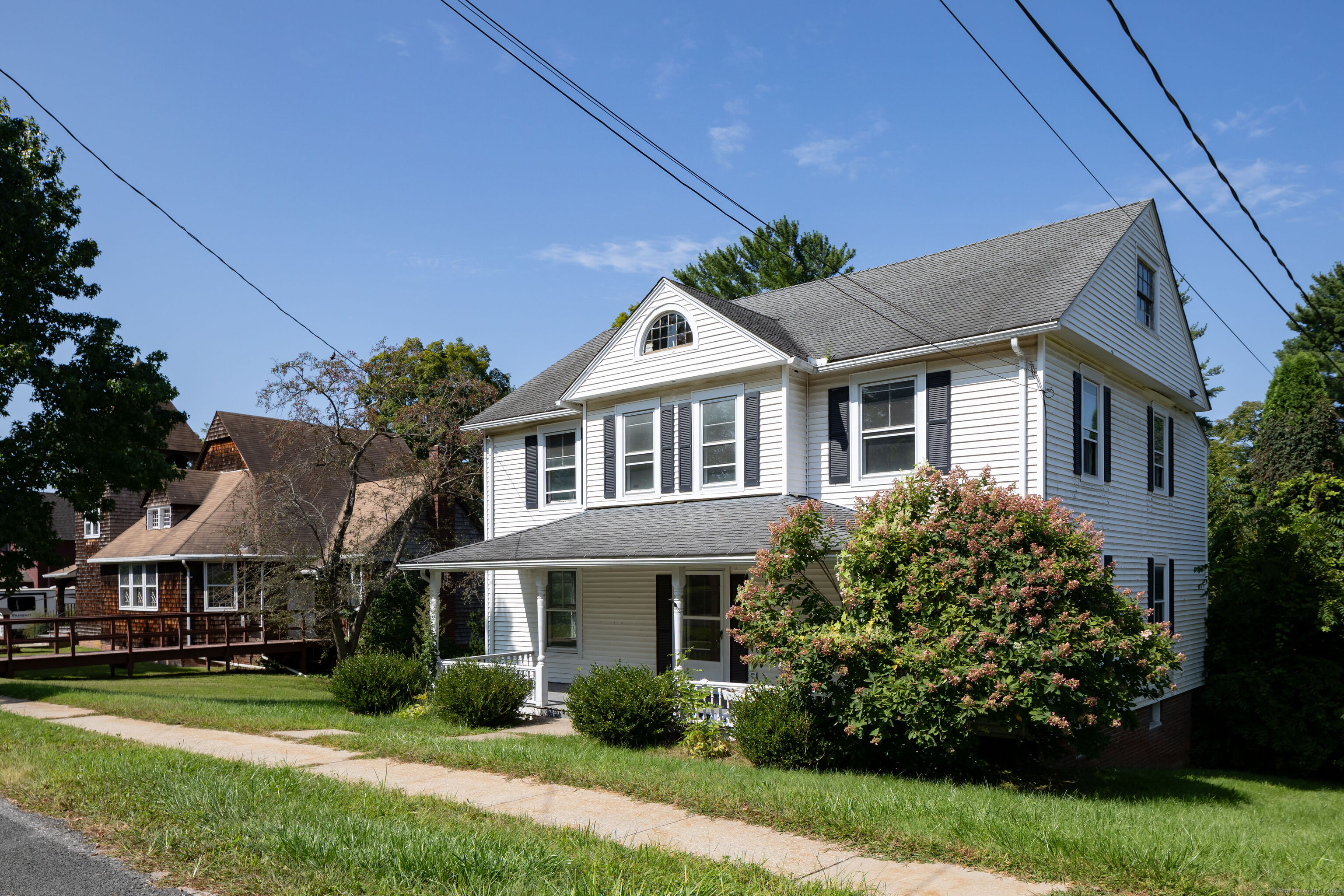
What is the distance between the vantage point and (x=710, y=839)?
280 inches

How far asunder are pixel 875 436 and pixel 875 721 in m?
5.65

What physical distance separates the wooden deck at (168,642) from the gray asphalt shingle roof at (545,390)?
366 inches

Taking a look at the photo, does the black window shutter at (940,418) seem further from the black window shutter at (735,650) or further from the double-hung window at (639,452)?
the double-hung window at (639,452)

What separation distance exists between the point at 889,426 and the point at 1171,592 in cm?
733

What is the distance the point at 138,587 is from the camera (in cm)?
3141

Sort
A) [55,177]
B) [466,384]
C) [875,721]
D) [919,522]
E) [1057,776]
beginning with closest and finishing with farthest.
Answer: [875,721] → [919,522] → [1057,776] → [55,177] → [466,384]

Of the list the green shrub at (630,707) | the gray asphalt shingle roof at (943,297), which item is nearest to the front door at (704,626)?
the green shrub at (630,707)

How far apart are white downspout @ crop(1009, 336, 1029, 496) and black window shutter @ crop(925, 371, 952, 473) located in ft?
3.43

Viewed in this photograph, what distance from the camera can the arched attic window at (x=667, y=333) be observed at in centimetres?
1712

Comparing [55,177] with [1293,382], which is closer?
[55,177]

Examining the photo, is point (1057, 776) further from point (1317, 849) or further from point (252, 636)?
point (252, 636)

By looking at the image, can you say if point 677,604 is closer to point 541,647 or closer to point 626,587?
point 541,647

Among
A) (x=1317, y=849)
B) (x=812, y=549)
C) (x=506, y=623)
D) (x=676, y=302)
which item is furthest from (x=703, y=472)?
(x=1317, y=849)

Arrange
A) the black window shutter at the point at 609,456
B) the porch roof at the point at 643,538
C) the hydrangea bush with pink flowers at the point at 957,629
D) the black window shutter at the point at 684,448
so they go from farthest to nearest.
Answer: the black window shutter at the point at 609,456 < the black window shutter at the point at 684,448 < the porch roof at the point at 643,538 < the hydrangea bush with pink flowers at the point at 957,629
